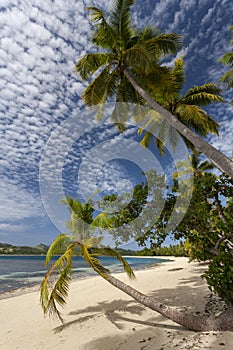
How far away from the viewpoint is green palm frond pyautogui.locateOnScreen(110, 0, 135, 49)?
873 centimetres

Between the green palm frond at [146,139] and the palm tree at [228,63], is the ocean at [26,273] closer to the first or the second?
the green palm frond at [146,139]

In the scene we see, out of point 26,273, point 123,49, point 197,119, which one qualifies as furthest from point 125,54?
point 26,273

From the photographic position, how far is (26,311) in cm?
995

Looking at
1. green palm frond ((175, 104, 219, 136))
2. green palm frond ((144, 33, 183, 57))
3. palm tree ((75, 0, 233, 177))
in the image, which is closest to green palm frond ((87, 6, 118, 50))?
palm tree ((75, 0, 233, 177))

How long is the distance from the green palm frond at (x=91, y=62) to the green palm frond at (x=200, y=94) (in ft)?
14.9

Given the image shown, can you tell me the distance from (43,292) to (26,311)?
19.7 feet

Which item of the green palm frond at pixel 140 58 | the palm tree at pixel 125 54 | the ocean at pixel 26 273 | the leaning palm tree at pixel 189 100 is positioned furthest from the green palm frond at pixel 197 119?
the ocean at pixel 26 273

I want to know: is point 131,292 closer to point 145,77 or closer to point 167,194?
point 167,194

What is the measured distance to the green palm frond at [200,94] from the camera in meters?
11.3

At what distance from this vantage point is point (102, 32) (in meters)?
8.60

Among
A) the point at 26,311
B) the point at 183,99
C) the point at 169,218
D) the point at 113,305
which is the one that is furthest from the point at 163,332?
the point at 183,99

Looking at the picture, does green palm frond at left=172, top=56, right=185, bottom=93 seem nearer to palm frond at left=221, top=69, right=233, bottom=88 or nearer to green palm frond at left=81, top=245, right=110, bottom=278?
palm frond at left=221, top=69, right=233, bottom=88

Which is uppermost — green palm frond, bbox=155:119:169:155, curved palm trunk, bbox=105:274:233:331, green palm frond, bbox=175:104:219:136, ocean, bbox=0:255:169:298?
green palm frond, bbox=155:119:169:155

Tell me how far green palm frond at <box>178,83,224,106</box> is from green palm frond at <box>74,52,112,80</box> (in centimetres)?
455
